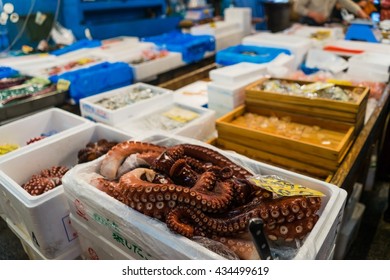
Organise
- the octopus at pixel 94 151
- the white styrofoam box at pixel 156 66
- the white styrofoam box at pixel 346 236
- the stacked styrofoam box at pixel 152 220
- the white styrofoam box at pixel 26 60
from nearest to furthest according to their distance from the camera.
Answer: the stacked styrofoam box at pixel 152 220, the octopus at pixel 94 151, the white styrofoam box at pixel 346 236, the white styrofoam box at pixel 26 60, the white styrofoam box at pixel 156 66

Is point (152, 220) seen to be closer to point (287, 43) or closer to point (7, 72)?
point (7, 72)

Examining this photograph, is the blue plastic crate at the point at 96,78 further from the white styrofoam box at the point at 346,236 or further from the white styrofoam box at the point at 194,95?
the white styrofoam box at the point at 346,236

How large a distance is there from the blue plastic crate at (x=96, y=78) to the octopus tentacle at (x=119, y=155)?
3.56 feet

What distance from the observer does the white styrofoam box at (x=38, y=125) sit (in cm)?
183

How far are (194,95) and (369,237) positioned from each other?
5.23 ft

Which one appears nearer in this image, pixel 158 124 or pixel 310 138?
pixel 310 138

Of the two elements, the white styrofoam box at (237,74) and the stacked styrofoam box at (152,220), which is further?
the white styrofoam box at (237,74)

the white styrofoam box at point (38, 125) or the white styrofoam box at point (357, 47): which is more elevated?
the white styrofoam box at point (357, 47)

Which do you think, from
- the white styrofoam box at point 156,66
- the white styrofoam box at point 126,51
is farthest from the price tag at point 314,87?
the white styrofoam box at point 126,51

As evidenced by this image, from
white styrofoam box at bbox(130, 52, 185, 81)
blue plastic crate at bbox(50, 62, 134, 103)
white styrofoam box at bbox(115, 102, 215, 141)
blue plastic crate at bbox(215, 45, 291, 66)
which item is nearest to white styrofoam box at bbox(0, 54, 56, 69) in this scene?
blue plastic crate at bbox(50, 62, 134, 103)
